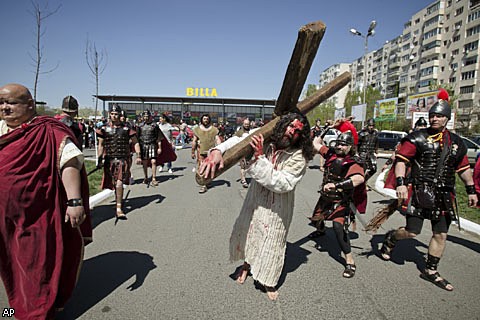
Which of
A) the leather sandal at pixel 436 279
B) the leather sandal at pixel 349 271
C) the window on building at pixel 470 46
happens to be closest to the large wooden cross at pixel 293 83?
the leather sandal at pixel 349 271

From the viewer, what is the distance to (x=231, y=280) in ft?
10.2

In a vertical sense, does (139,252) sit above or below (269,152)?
below

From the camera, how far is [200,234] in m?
4.49

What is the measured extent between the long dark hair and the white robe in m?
0.06

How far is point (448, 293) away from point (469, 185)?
1.25 metres

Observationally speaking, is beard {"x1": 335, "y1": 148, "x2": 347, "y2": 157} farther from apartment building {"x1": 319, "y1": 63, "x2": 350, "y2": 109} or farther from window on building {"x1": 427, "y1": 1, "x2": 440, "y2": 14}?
apartment building {"x1": 319, "y1": 63, "x2": 350, "y2": 109}

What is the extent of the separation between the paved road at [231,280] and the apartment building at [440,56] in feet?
118

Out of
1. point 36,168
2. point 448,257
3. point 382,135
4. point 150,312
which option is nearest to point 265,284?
point 150,312

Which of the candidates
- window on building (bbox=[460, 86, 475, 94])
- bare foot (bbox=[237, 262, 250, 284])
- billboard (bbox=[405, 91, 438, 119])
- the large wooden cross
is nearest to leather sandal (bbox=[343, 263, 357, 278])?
bare foot (bbox=[237, 262, 250, 284])

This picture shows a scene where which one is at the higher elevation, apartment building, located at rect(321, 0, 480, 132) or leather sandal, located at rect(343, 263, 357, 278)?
apartment building, located at rect(321, 0, 480, 132)

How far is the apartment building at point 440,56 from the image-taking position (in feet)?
149

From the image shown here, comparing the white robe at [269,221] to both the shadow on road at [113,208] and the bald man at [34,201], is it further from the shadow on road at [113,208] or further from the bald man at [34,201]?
the shadow on road at [113,208]

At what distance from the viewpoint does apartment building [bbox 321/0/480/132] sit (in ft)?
149

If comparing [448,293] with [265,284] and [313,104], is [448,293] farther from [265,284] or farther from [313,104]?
[313,104]
